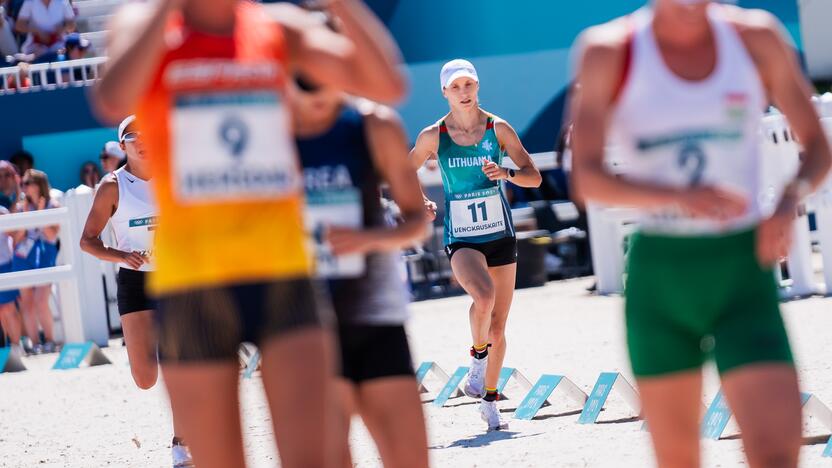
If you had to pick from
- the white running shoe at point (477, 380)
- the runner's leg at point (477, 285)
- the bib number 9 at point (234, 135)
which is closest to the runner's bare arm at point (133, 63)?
the bib number 9 at point (234, 135)

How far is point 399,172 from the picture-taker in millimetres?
4559

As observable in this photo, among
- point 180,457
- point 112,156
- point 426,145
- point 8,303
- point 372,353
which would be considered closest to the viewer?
point 372,353

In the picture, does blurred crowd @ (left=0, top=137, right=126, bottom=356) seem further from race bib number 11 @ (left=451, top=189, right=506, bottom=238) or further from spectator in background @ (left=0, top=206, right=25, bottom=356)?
race bib number 11 @ (left=451, top=189, right=506, bottom=238)

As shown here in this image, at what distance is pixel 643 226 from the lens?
13.8ft

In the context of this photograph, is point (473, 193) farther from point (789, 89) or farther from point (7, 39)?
point (7, 39)

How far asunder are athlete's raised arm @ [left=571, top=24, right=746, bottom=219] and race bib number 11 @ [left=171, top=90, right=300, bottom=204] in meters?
0.88

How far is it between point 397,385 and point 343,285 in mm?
351

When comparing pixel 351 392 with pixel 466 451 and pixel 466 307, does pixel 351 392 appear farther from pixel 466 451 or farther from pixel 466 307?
pixel 466 307

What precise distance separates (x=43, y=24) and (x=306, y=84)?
63.8 feet

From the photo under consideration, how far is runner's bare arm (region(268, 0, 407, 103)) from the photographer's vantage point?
3.88 metres

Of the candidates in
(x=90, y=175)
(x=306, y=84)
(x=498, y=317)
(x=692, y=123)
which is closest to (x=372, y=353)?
(x=306, y=84)

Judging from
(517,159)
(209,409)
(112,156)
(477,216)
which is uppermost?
(112,156)

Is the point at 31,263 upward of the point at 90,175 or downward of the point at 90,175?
downward

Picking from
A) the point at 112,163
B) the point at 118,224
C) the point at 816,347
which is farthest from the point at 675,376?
the point at 112,163
